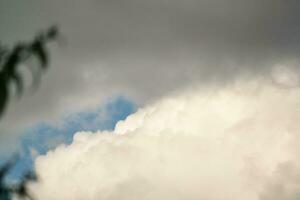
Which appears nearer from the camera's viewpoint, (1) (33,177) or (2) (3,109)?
(2) (3,109)

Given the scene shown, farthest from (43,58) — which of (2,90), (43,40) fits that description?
(2,90)

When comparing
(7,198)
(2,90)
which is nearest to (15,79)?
(2,90)

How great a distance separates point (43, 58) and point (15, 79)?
893 mm

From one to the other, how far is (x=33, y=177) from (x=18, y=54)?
123 inches

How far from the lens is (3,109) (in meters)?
11.1

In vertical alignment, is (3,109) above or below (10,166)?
above

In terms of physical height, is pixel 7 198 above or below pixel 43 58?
below

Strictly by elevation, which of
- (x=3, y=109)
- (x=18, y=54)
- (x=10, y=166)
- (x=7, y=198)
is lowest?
(x=7, y=198)

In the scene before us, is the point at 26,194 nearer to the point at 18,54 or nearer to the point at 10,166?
the point at 10,166

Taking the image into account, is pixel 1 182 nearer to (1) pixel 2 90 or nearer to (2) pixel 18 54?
(1) pixel 2 90

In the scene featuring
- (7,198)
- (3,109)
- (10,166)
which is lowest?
(7,198)

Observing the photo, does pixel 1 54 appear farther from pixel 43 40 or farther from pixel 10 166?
pixel 10 166

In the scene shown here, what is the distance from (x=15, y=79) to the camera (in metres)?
11.1

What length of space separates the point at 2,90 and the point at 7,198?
264cm
